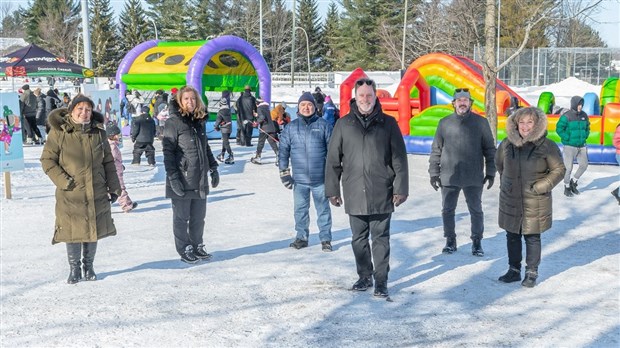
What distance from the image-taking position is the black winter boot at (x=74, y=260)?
5.68m

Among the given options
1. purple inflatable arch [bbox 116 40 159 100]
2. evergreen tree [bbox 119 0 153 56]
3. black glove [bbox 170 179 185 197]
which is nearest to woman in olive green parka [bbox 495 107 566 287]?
black glove [bbox 170 179 185 197]

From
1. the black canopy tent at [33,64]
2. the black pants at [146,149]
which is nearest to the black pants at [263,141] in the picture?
the black pants at [146,149]

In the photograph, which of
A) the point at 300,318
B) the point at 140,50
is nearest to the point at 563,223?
the point at 300,318

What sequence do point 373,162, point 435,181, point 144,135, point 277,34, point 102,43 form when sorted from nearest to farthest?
point 373,162
point 435,181
point 144,135
point 277,34
point 102,43

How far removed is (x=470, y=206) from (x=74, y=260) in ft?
11.7

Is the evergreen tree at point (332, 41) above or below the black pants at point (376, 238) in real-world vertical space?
above

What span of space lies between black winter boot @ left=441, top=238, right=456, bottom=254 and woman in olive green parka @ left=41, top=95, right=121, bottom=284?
10.3 ft

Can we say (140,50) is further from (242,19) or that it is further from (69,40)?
(69,40)

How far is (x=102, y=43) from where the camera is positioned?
205 ft

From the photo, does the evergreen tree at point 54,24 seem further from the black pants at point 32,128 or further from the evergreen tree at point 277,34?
the black pants at point 32,128

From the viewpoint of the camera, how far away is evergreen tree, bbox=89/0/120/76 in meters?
62.2

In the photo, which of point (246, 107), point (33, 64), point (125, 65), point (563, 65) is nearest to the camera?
point (246, 107)

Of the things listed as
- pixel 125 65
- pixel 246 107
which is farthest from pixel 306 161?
pixel 125 65

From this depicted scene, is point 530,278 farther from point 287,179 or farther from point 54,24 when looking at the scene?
point 54,24
